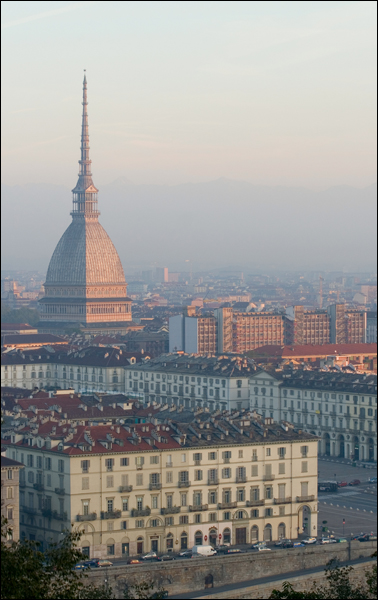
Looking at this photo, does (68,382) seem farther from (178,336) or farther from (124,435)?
(124,435)

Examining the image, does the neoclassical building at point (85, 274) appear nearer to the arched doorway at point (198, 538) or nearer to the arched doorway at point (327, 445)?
the arched doorway at point (327, 445)

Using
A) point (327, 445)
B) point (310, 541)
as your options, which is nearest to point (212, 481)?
point (310, 541)

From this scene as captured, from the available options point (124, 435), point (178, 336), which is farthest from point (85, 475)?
point (178, 336)

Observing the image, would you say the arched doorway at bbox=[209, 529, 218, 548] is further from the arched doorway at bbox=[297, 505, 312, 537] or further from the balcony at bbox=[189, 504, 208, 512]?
the arched doorway at bbox=[297, 505, 312, 537]

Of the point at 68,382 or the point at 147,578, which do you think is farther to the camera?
the point at 68,382

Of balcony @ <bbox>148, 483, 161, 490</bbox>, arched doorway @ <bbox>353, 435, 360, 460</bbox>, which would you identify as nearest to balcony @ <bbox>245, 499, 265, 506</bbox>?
A: balcony @ <bbox>148, 483, 161, 490</bbox>

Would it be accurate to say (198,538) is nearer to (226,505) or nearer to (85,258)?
(226,505)
